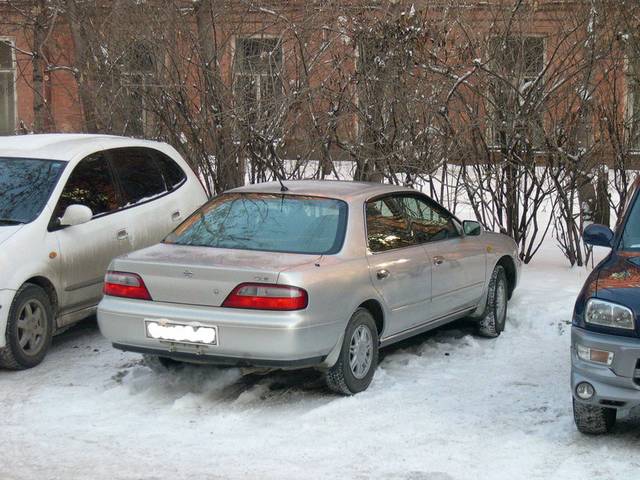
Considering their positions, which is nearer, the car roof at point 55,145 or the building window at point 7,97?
the car roof at point 55,145

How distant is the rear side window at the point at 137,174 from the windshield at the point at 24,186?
0.72 metres

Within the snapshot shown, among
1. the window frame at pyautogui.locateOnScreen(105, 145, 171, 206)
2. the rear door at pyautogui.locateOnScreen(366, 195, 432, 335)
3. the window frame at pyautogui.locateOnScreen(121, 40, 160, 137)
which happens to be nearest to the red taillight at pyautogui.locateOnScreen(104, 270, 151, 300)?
the rear door at pyautogui.locateOnScreen(366, 195, 432, 335)

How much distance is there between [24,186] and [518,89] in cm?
489

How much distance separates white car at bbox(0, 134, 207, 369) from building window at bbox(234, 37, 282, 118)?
6.21 feet

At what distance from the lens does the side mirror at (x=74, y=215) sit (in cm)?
731

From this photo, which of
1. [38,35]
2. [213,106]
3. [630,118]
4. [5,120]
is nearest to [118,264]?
[213,106]

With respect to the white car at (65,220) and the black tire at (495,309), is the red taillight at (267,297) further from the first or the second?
the black tire at (495,309)

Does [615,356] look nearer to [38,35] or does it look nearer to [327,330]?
[327,330]

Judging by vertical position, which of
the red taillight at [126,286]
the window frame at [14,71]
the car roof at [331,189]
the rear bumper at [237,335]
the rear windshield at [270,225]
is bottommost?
the rear bumper at [237,335]

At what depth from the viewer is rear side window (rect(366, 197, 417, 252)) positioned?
675 cm

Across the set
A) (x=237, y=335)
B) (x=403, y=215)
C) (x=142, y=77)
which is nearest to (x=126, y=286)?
(x=237, y=335)

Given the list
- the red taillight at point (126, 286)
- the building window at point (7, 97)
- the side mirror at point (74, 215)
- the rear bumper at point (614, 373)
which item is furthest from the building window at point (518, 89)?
the building window at point (7, 97)

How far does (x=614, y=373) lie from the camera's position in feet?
16.8

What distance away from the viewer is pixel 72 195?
7656 millimetres
